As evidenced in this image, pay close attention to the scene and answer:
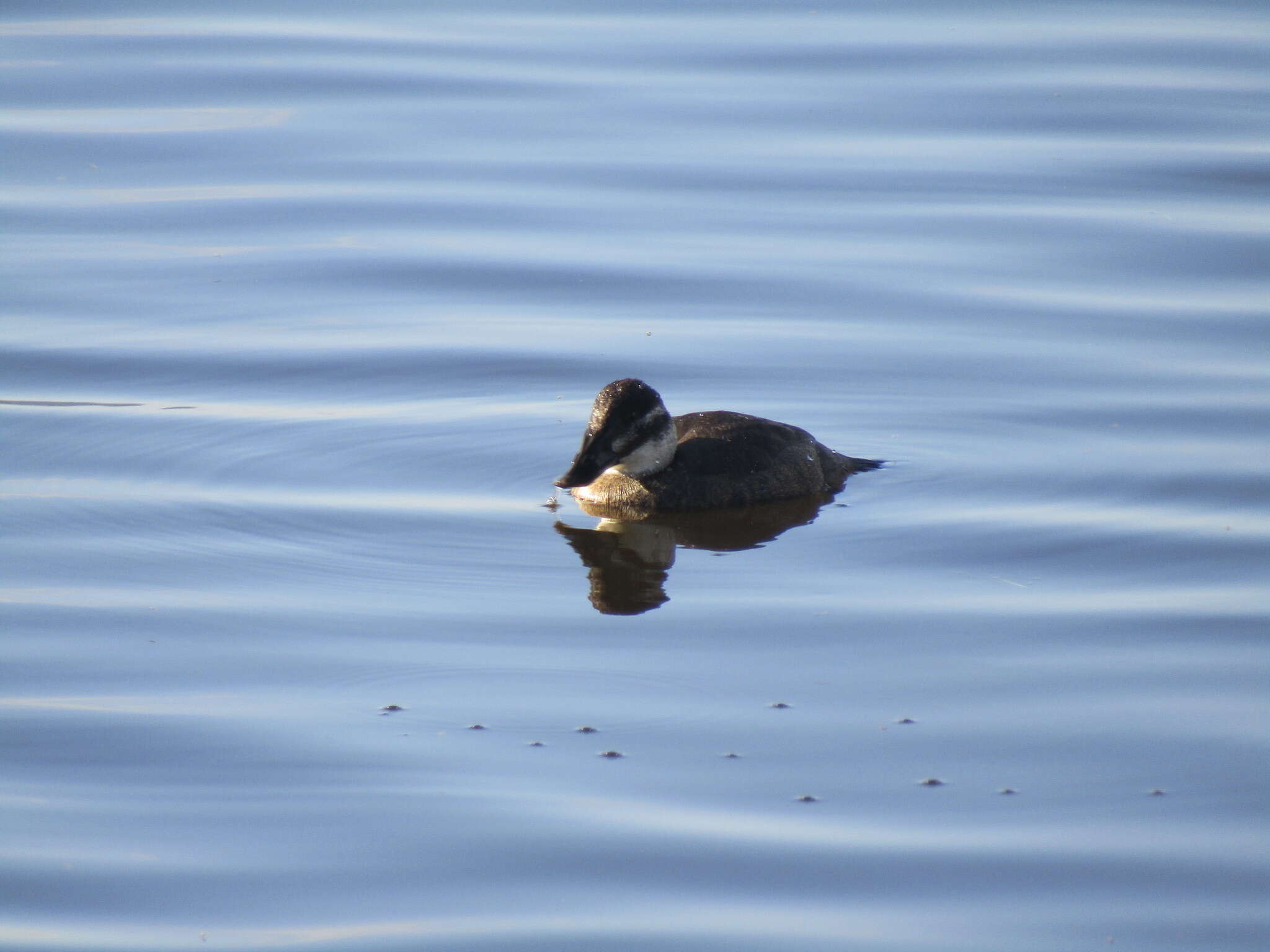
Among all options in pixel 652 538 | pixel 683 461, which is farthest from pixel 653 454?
pixel 652 538

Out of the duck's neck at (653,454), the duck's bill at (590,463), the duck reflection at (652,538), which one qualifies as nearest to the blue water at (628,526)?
the duck reflection at (652,538)

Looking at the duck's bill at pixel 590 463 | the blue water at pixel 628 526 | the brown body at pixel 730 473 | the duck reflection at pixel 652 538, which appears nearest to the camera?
the blue water at pixel 628 526

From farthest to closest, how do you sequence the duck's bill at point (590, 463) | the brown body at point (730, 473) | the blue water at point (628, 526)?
the brown body at point (730, 473) → the duck's bill at point (590, 463) → the blue water at point (628, 526)

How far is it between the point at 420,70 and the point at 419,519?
9590mm

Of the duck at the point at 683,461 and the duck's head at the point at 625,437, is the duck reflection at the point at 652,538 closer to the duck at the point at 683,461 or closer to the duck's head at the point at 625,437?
the duck at the point at 683,461

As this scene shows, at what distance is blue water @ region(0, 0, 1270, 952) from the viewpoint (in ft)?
16.5

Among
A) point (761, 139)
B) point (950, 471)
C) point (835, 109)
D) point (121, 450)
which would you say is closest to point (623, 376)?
point (950, 471)

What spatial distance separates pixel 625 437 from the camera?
27.7ft

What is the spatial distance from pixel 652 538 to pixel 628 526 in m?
0.22

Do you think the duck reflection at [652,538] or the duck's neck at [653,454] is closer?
the duck reflection at [652,538]

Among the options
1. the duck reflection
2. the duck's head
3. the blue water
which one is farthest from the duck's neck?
the blue water

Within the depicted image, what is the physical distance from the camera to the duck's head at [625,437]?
8391 millimetres

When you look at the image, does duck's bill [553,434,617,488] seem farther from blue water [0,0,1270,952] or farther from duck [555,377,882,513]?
blue water [0,0,1270,952]

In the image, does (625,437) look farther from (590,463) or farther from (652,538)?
(652,538)
